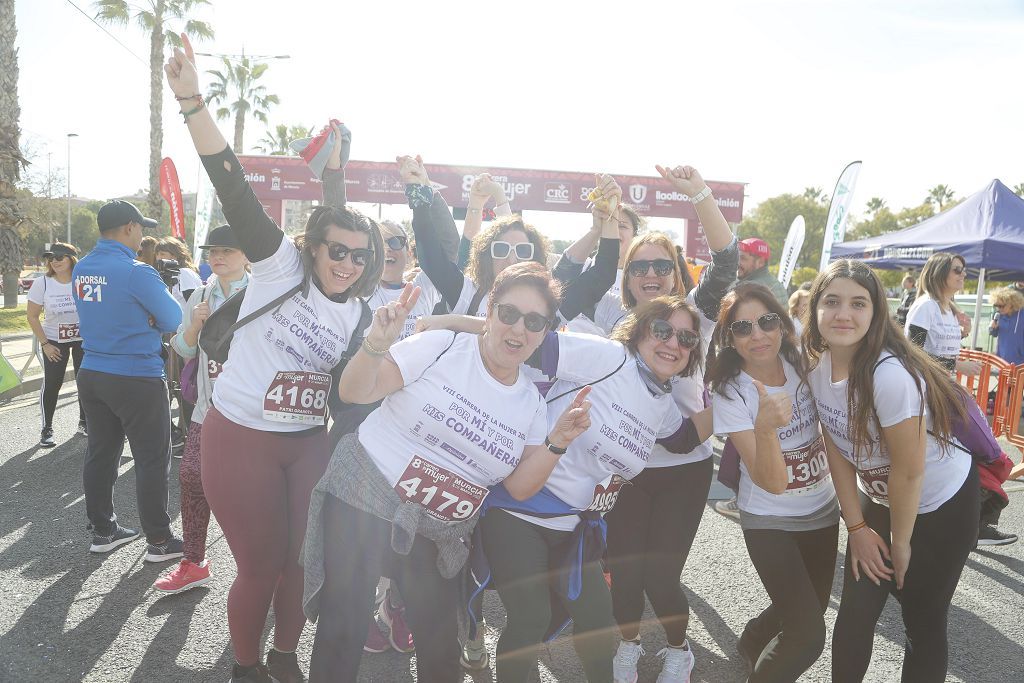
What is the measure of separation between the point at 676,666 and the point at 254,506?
74.1 inches

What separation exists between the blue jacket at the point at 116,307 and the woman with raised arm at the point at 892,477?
11.8ft

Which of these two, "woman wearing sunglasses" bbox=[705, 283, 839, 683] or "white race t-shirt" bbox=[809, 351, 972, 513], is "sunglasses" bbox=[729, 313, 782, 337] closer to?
"woman wearing sunglasses" bbox=[705, 283, 839, 683]

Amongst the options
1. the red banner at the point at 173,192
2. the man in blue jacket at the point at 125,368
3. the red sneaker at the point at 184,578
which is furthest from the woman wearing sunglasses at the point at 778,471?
the red banner at the point at 173,192

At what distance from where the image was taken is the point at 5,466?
222 inches

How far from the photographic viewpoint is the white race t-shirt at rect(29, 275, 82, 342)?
640cm

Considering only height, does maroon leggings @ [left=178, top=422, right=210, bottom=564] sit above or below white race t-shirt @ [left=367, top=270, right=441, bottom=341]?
below

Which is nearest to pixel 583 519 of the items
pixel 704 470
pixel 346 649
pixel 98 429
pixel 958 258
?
pixel 704 470

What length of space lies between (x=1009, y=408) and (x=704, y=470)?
21.2 feet

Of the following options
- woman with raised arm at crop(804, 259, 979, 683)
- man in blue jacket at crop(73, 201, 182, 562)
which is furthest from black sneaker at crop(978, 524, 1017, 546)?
man in blue jacket at crop(73, 201, 182, 562)

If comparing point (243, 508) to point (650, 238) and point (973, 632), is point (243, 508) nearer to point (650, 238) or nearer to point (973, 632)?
point (650, 238)

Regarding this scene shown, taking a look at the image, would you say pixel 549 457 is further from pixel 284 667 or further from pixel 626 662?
pixel 284 667

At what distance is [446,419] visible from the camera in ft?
7.27

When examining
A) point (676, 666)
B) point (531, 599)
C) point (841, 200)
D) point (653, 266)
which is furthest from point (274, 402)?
point (841, 200)

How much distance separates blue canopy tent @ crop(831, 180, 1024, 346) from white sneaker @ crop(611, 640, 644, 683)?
8.62 m
